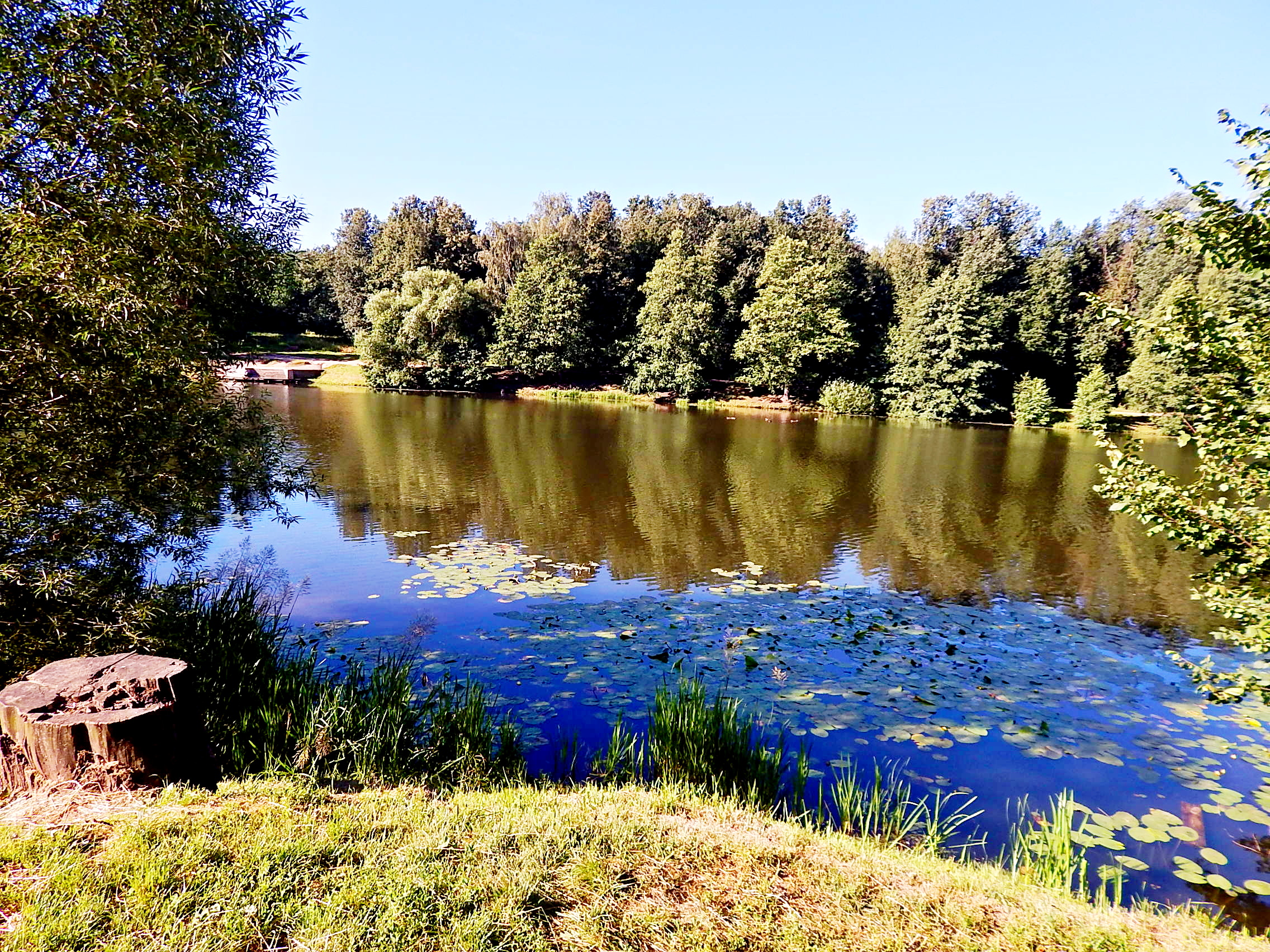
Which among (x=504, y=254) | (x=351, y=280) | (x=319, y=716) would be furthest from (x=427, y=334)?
(x=319, y=716)

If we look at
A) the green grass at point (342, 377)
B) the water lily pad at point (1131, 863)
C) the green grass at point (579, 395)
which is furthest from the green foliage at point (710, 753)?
the green grass at point (342, 377)

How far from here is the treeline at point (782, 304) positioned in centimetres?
5119

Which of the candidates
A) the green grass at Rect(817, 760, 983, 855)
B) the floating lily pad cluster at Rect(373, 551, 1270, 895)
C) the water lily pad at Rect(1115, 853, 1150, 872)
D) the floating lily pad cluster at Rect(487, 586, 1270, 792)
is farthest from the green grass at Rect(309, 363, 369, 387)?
the water lily pad at Rect(1115, 853, 1150, 872)

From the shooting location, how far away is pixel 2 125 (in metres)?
4.96

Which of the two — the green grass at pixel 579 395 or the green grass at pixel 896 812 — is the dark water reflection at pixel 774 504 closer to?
the green grass at pixel 896 812

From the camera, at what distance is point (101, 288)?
5043 millimetres

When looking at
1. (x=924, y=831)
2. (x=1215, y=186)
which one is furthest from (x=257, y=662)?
(x=1215, y=186)

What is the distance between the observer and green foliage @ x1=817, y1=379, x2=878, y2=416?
166 feet

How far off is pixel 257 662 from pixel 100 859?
3.42m

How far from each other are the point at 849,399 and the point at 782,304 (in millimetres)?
8812

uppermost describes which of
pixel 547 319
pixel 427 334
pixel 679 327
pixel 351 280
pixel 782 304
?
pixel 351 280

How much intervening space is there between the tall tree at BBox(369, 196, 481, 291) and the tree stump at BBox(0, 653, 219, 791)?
210 ft

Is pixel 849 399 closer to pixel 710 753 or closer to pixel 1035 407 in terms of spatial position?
pixel 1035 407

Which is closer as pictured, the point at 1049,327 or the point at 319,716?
the point at 319,716
